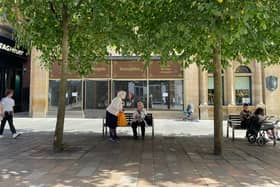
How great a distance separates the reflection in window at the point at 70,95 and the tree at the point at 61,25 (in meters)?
10.1

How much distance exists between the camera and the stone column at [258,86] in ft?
57.3

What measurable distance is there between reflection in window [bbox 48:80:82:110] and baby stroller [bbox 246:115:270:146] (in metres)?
12.9

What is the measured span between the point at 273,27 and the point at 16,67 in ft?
75.5

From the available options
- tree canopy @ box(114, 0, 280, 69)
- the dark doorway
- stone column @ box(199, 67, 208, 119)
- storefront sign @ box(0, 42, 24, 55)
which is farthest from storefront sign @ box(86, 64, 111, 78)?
tree canopy @ box(114, 0, 280, 69)

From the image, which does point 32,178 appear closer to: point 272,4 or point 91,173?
point 91,173

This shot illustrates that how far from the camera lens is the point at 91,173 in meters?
5.05

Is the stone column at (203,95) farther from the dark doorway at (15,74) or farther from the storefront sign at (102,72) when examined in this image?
the dark doorway at (15,74)

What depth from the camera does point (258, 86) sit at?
17.5m

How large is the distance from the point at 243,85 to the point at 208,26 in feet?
47.7

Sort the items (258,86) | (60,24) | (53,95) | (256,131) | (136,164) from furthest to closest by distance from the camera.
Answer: (53,95) < (258,86) < (256,131) < (60,24) < (136,164)

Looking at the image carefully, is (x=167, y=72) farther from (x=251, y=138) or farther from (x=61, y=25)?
(x=61, y=25)

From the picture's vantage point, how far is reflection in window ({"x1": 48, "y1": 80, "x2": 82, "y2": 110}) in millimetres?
18625

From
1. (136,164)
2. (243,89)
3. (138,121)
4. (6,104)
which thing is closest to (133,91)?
(243,89)

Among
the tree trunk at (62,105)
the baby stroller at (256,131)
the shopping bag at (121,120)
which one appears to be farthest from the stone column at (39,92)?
the baby stroller at (256,131)
